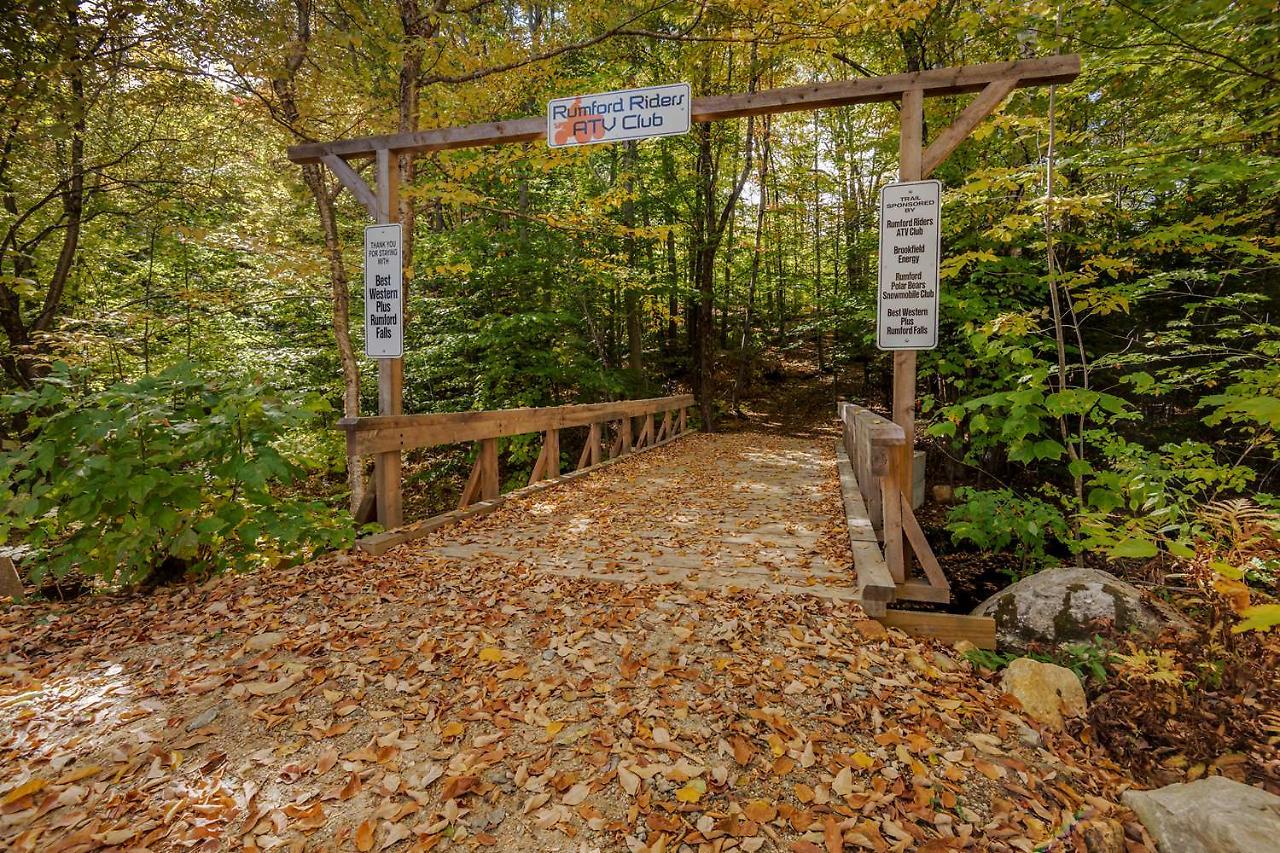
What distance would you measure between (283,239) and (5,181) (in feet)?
9.96

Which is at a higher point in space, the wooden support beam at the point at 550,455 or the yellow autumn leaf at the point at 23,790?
the wooden support beam at the point at 550,455

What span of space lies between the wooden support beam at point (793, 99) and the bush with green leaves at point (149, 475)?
8.27 feet

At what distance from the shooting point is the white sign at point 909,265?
12.8 ft

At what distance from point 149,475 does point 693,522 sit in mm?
3838

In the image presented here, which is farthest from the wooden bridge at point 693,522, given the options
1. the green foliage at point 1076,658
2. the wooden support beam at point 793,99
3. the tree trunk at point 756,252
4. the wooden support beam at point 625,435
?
the tree trunk at point 756,252

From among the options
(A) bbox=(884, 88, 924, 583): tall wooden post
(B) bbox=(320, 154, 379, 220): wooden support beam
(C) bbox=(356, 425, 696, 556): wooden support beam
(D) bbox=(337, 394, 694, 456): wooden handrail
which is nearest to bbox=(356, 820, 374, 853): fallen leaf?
(C) bbox=(356, 425, 696, 556): wooden support beam

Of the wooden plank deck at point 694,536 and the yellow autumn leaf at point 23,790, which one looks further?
the wooden plank deck at point 694,536

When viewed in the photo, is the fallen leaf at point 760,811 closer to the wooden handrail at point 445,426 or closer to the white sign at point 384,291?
the wooden handrail at point 445,426

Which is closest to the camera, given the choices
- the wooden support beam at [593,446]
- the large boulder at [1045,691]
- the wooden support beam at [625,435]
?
the large boulder at [1045,691]

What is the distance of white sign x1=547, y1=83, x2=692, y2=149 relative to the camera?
14.3 feet

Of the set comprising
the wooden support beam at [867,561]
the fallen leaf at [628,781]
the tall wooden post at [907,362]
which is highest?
the tall wooden post at [907,362]

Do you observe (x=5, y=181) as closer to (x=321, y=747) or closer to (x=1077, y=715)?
(x=321, y=747)

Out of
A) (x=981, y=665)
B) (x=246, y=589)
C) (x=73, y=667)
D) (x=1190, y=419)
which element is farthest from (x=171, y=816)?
(x=1190, y=419)

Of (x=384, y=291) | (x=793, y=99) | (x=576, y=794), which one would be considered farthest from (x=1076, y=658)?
(x=384, y=291)
